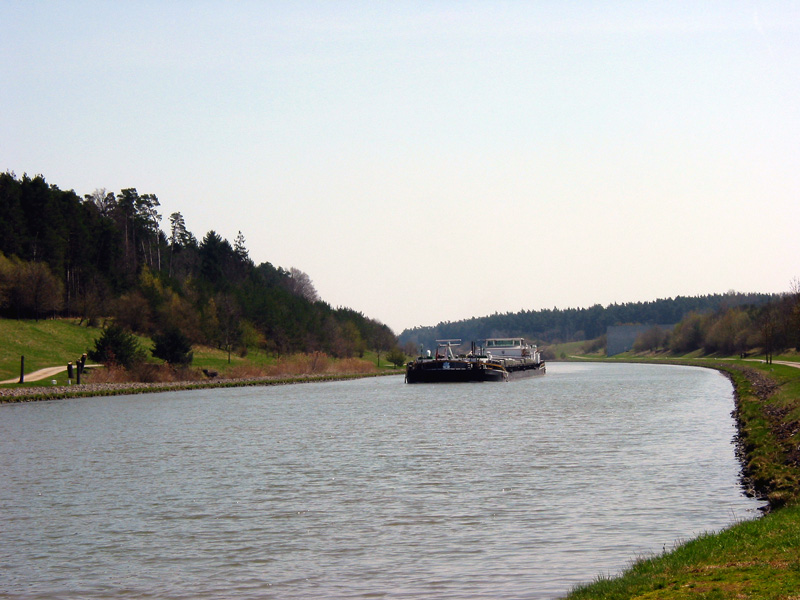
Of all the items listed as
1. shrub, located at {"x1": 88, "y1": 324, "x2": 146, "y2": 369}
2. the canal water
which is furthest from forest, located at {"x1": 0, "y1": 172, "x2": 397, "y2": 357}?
the canal water

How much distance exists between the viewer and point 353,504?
68.3 feet

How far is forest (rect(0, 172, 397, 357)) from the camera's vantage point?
326 feet

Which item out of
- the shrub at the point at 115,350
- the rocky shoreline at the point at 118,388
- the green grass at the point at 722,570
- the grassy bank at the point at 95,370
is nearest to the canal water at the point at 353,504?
the green grass at the point at 722,570

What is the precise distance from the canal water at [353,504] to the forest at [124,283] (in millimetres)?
58245

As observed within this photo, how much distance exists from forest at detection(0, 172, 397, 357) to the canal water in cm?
5824

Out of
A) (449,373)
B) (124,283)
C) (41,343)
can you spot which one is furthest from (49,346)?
(449,373)

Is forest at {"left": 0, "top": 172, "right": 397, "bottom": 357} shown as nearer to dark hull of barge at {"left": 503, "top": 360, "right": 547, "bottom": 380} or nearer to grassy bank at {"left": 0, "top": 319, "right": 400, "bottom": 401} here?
grassy bank at {"left": 0, "top": 319, "right": 400, "bottom": 401}

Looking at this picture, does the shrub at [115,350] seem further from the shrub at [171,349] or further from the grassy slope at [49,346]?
the shrub at [171,349]

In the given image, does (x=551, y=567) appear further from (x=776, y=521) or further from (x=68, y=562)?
(x=68, y=562)

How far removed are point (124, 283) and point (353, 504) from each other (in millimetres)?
100066

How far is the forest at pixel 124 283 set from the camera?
326 ft

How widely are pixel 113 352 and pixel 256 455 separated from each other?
172ft

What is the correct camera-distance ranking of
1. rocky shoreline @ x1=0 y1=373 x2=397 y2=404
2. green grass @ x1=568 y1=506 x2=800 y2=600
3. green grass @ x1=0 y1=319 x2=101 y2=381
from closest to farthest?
1. green grass @ x1=568 y1=506 x2=800 y2=600
2. rocky shoreline @ x1=0 y1=373 x2=397 y2=404
3. green grass @ x1=0 y1=319 x2=101 y2=381

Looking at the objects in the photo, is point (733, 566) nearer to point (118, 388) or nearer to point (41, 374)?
point (118, 388)
